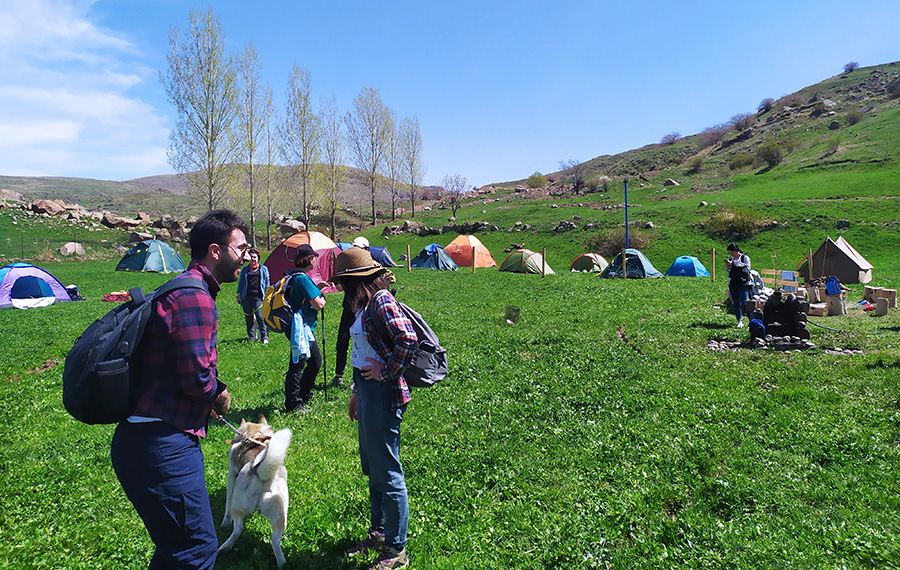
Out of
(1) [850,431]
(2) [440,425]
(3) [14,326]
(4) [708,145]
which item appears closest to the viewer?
(1) [850,431]

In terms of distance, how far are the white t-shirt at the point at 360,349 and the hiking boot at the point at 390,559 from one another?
59.1 inches

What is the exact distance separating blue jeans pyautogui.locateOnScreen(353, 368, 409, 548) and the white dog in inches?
24.8

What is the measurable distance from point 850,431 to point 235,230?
7.26 meters

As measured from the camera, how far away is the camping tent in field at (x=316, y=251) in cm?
2034

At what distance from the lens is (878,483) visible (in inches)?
183

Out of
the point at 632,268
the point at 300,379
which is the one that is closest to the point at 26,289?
the point at 300,379

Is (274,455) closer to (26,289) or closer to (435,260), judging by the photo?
(26,289)

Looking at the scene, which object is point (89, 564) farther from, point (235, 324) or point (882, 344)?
point (882, 344)

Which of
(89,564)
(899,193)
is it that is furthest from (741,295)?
(899,193)

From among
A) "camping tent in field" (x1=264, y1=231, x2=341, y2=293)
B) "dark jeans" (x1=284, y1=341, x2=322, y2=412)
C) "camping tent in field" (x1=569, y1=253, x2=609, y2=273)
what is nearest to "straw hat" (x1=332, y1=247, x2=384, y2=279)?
"dark jeans" (x1=284, y1=341, x2=322, y2=412)

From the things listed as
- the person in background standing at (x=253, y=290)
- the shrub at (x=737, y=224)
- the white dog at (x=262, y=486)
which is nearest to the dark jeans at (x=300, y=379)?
the white dog at (x=262, y=486)

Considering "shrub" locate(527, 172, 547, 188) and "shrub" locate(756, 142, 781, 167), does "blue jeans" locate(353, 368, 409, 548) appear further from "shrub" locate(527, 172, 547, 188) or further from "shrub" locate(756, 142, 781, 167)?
"shrub" locate(527, 172, 547, 188)

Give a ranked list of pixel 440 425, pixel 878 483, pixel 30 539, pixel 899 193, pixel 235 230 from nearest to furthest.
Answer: pixel 235 230, pixel 30 539, pixel 878 483, pixel 440 425, pixel 899 193

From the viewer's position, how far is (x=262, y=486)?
12.1ft
